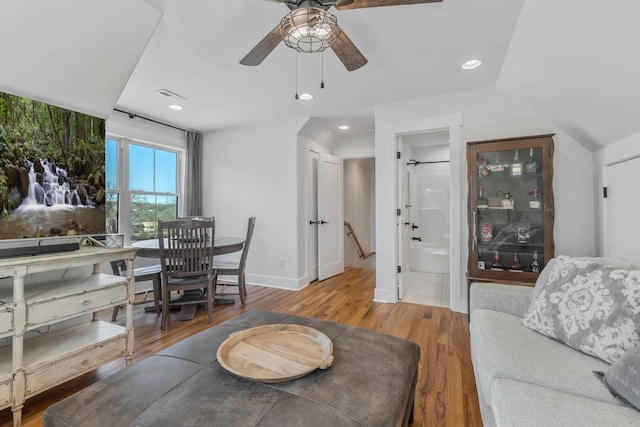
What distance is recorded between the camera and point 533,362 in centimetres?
120

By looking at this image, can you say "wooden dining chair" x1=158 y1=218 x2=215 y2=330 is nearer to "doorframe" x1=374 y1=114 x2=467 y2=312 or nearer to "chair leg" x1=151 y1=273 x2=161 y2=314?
"chair leg" x1=151 y1=273 x2=161 y2=314

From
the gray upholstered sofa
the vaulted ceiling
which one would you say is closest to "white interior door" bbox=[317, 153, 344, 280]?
the vaulted ceiling

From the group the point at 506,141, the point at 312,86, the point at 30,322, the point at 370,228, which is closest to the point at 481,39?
the point at 506,141

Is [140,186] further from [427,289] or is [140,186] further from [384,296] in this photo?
[427,289]

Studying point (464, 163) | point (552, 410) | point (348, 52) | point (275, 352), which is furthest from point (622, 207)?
point (275, 352)

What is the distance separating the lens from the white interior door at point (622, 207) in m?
1.99

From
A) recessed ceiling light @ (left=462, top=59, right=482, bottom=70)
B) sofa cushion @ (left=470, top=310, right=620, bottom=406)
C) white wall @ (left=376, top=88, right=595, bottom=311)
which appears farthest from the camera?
white wall @ (left=376, top=88, right=595, bottom=311)

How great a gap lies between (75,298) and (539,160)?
3711 millimetres

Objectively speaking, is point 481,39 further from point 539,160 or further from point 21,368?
point 21,368

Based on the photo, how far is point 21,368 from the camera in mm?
1468

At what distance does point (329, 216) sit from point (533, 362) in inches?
141

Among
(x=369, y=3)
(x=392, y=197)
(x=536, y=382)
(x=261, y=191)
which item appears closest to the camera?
(x=536, y=382)

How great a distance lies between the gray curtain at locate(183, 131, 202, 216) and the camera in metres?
4.45

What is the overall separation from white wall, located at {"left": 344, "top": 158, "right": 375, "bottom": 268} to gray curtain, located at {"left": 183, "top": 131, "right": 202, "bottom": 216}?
275 centimetres
